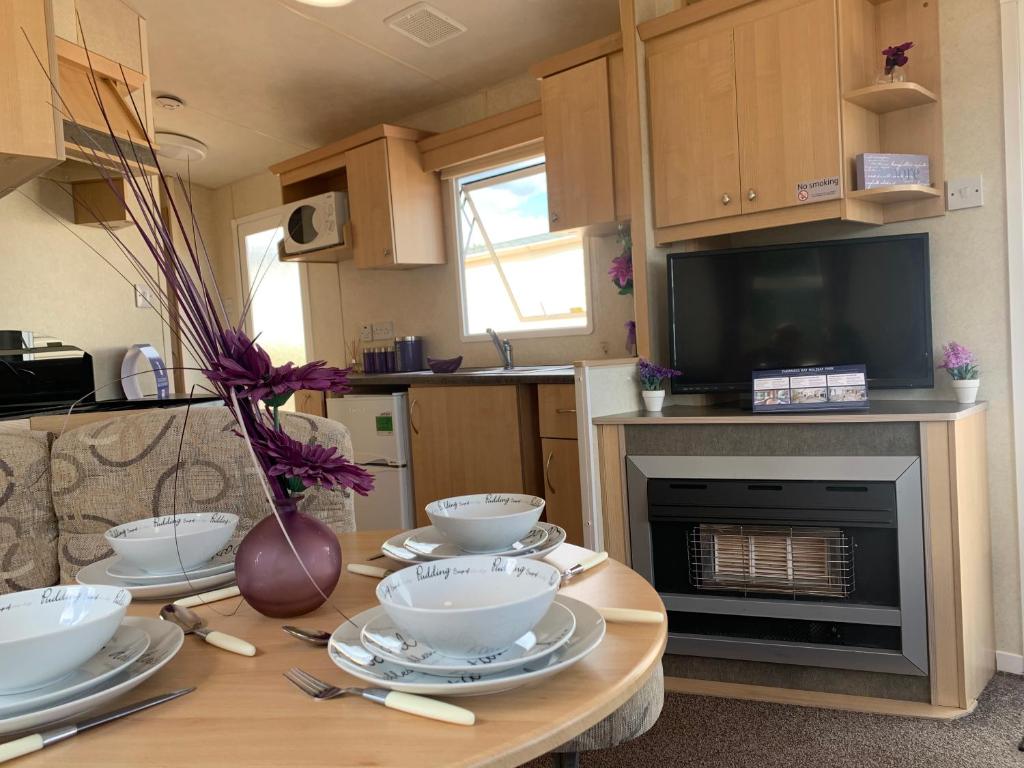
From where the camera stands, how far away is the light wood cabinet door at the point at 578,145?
10.2 feet

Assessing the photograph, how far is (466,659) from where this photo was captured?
69 centimetres

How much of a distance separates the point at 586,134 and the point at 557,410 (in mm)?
1155

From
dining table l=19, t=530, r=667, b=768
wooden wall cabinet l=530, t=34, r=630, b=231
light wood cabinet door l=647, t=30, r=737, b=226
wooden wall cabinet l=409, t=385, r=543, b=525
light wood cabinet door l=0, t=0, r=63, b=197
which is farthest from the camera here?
wooden wall cabinet l=409, t=385, r=543, b=525

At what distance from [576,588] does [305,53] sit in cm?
372

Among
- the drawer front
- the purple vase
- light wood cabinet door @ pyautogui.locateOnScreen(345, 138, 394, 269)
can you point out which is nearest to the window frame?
light wood cabinet door @ pyautogui.locateOnScreen(345, 138, 394, 269)

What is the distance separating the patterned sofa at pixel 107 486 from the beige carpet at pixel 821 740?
1097 millimetres

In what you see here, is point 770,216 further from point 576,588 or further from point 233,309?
point 233,309

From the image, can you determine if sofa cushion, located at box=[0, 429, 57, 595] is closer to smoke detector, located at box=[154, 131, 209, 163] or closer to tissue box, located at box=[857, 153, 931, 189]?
tissue box, located at box=[857, 153, 931, 189]

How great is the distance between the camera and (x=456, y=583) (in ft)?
2.59

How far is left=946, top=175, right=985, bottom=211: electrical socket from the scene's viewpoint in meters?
2.44

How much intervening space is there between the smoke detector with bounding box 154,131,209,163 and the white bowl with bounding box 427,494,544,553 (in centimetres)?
436

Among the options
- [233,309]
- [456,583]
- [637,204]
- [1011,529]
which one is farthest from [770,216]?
[233,309]

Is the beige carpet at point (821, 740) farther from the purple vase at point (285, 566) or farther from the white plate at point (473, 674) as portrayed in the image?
the white plate at point (473, 674)

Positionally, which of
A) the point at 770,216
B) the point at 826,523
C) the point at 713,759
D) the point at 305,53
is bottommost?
the point at 713,759
